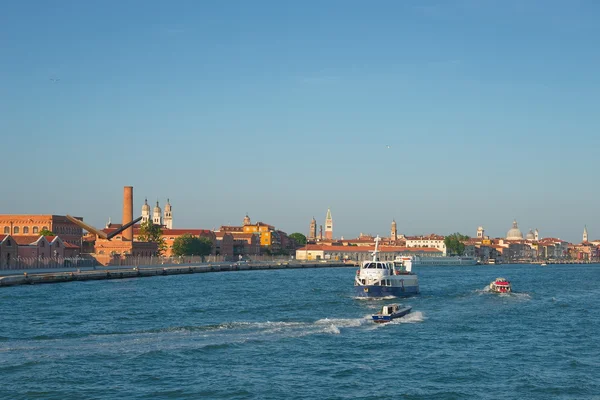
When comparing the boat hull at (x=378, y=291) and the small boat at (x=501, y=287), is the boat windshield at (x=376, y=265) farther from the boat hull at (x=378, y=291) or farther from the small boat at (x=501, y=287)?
the small boat at (x=501, y=287)

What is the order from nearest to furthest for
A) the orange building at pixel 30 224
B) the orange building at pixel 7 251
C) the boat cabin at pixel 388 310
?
the boat cabin at pixel 388 310
the orange building at pixel 7 251
the orange building at pixel 30 224

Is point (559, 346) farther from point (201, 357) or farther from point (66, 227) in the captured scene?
point (66, 227)

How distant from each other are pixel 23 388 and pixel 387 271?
150ft

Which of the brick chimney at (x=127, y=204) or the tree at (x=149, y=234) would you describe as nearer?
the brick chimney at (x=127, y=204)

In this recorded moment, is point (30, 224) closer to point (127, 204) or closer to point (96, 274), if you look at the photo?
point (127, 204)

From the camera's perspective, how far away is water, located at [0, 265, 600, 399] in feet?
94.0

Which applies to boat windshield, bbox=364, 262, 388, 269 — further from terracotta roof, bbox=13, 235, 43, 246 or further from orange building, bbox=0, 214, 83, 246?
orange building, bbox=0, 214, 83, 246

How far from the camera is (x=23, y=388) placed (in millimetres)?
27703

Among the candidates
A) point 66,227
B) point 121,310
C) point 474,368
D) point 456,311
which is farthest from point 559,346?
point 66,227

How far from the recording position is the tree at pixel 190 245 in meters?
161

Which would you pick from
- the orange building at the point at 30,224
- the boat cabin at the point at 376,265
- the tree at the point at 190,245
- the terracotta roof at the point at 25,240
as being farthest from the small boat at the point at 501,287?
the tree at the point at 190,245

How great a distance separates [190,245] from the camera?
540 feet

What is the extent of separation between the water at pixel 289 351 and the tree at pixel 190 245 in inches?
3960

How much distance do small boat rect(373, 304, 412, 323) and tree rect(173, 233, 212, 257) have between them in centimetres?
11233
